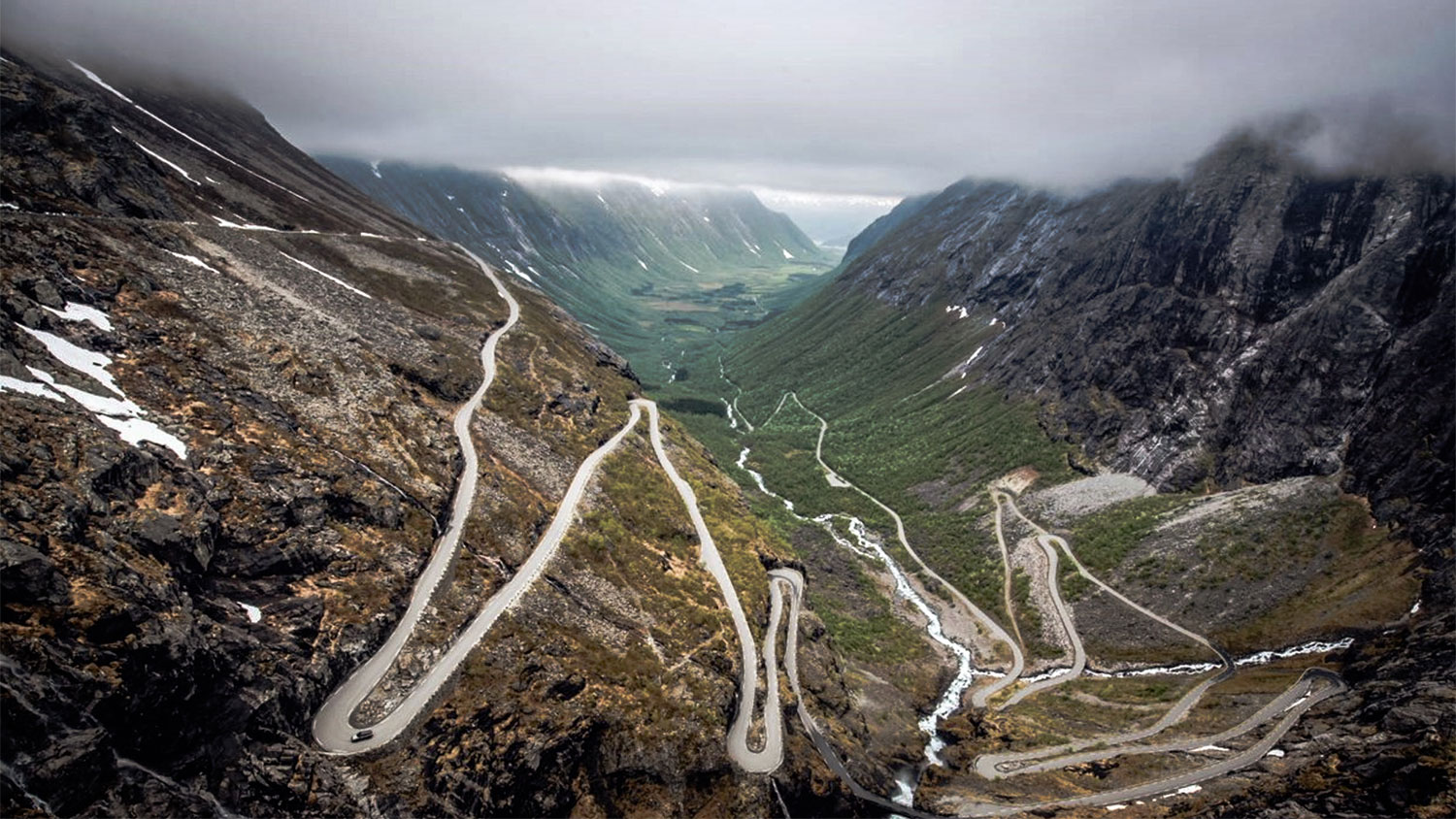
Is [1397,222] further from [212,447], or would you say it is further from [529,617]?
[212,447]

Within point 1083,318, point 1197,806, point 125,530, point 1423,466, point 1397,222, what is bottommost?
point 1197,806

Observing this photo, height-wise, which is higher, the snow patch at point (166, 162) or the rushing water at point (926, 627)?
the snow patch at point (166, 162)

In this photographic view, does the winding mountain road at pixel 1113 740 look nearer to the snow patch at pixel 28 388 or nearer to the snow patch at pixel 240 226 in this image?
the snow patch at pixel 28 388

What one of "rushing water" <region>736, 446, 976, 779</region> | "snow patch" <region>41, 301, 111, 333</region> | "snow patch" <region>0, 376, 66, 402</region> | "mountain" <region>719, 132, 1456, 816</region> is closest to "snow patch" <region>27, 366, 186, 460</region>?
"snow patch" <region>0, 376, 66, 402</region>

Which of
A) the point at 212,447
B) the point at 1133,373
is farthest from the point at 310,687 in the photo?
the point at 1133,373

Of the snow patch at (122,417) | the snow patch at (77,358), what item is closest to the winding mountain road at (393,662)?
the snow patch at (122,417)

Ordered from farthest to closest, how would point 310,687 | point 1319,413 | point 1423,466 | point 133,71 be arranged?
1. point 133,71
2. point 1319,413
3. point 1423,466
4. point 310,687
